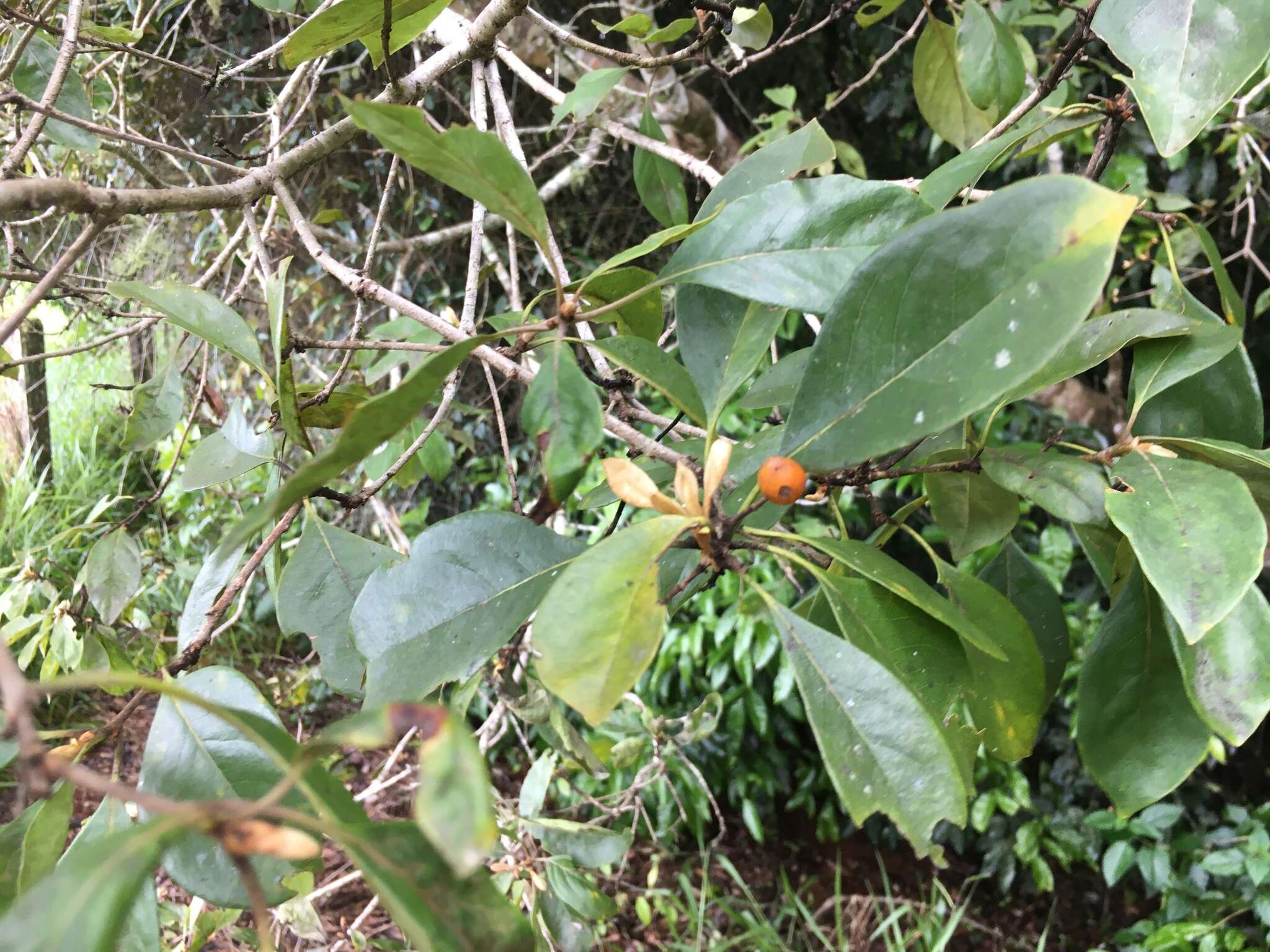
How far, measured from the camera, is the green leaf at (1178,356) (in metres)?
0.43

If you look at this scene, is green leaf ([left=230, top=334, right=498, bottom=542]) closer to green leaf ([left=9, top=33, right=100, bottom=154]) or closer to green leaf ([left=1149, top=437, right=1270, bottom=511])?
green leaf ([left=1149, top=437, right=1270, bottom=511])

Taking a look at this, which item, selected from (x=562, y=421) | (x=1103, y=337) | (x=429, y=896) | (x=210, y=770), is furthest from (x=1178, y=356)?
(x=210, y=770)

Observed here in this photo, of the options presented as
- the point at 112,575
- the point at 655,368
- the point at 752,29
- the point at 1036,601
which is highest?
the point at 752,29

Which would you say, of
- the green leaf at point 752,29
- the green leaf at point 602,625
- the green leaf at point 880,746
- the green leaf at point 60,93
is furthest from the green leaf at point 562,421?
the green leaf at point 752,29

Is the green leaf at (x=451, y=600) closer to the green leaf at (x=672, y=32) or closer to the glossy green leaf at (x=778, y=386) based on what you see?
the glossy green leaf at (x=778, y=386)

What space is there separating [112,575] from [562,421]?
0.73 meters

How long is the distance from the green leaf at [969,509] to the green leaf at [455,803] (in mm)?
393

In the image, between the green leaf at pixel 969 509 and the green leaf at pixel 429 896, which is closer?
the green leaf at pixel 429 896

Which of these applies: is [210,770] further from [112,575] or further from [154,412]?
[112,575]

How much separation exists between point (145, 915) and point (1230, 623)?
0.58m

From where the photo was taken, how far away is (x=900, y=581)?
0.35 meters

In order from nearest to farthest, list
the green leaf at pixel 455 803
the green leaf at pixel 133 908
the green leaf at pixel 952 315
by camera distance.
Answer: the green leaf at pixel 455 803 → the green leaf at pixel 952 315 → the green leaf at pixel 133 908

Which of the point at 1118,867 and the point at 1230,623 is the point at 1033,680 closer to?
the point at 1230,623

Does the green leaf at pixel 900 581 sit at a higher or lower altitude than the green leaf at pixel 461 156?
lower
